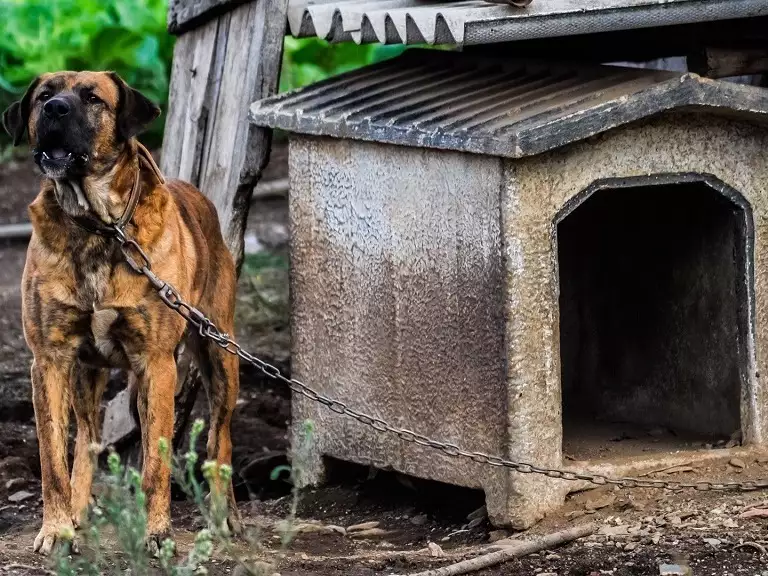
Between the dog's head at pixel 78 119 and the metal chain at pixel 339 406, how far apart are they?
0.32m

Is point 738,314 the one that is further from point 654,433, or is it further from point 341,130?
point 341,130

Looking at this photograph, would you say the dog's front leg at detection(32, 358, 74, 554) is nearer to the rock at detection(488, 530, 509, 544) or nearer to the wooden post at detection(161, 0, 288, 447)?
the wooden post at detection(161, 0, 288, 447)

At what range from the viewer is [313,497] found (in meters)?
6.83

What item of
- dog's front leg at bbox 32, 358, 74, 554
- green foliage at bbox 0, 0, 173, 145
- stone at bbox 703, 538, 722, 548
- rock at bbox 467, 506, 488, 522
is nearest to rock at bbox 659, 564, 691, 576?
stone at bbox 703, 538, 722, 548

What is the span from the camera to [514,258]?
222 inches

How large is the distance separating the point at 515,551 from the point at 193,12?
11.5 feet

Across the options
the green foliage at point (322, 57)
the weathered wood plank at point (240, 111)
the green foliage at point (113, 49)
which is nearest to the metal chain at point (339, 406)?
the weathered wood plank at point (240, 111)

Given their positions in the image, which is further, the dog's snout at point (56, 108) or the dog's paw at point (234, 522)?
the dog's paw at point (234, 522)

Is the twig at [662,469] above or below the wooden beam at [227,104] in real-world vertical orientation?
below

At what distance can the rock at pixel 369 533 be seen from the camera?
20.4 ft

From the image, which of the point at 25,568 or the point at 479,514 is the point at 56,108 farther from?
the point at 479,514

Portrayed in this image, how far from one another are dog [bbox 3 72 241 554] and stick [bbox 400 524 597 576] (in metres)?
1.19

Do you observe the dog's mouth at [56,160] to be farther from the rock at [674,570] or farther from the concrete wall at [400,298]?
the rock at [674,570]

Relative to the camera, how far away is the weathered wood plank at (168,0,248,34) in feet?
23.3
